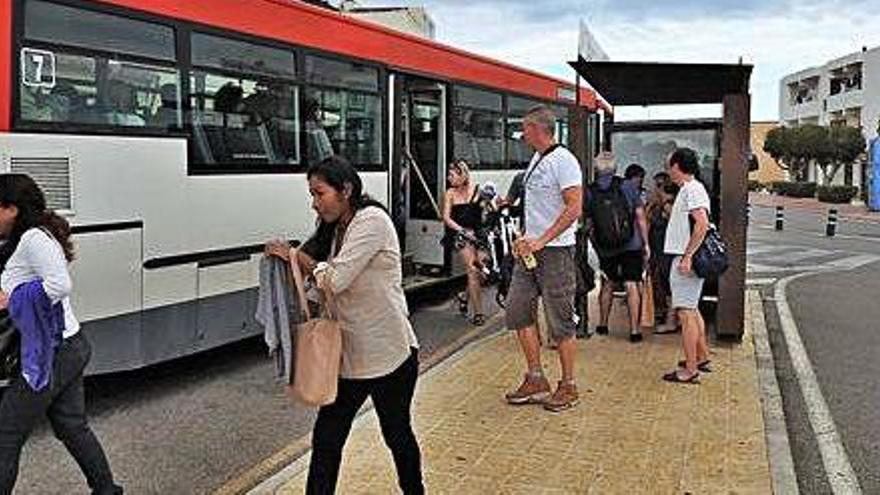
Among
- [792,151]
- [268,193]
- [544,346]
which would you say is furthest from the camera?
[792,151]

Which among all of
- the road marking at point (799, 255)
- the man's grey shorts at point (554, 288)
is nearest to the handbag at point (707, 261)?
the man's grey shorts at point (554, 288)

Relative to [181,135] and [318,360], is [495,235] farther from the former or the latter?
[318,360]

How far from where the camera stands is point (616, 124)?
11.0 meters

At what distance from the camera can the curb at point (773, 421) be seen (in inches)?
208

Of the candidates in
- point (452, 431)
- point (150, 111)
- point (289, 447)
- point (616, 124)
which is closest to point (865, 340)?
point (616, 124)

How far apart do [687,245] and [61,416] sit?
15.1 ft

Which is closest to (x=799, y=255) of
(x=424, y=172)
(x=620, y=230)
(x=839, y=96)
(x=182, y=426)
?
(x=424, y=172)

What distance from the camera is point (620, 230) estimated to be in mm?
8578

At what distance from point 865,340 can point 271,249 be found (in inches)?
305

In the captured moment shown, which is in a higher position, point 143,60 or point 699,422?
point 143,60

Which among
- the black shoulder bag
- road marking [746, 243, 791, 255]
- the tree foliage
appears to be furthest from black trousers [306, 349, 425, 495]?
the tree foliage

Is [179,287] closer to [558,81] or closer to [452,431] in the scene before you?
[452,431]

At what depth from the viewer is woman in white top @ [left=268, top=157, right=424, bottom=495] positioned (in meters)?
3.99

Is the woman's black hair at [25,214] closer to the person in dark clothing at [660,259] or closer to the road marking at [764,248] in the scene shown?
the person in dark clothing at [660,259]
